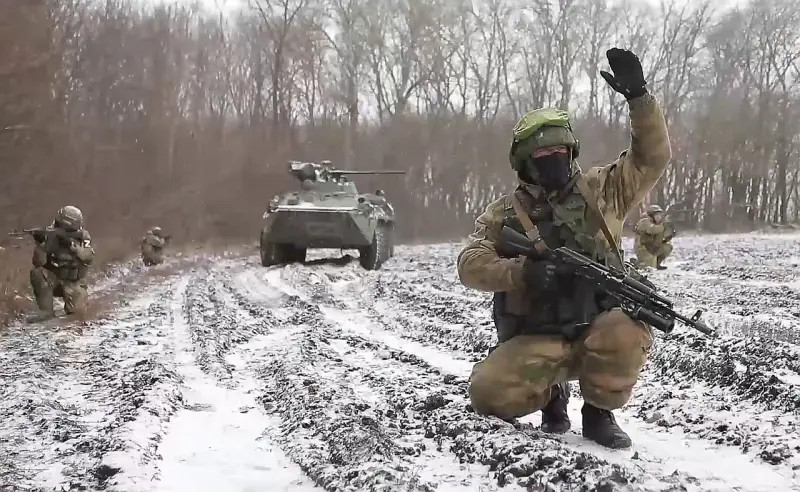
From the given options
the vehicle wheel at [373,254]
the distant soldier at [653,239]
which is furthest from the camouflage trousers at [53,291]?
the distant soldier at [653,239]

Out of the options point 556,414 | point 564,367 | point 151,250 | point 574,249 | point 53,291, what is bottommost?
point 151,250

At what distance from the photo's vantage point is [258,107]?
1278 inches

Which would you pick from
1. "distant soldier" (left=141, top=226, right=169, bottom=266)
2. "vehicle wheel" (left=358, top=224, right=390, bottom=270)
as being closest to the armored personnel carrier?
"vehicle wheel" (left=358, top=224, right=390, bottom=270)

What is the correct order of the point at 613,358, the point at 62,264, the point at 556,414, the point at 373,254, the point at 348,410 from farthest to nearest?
the point at 373,254 → the point at 62,264 → the point at 348,410 → the point at 556,414 → the point at 613,358

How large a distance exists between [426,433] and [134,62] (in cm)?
2647

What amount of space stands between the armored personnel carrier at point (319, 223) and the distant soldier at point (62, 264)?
580 cm

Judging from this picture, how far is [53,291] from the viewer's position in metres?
7.49

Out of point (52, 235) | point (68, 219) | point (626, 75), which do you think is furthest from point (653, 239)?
point (626, 75)

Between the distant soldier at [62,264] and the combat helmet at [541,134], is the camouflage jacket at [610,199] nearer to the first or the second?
the combat helmet at [541,134]

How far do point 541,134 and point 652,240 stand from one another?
10.1m

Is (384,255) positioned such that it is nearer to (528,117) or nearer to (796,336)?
(796,336)

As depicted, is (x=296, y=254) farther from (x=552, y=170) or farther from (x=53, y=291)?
(x=552, y=170)

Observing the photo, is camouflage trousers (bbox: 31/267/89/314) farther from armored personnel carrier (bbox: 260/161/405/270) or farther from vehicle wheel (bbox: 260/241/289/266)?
vehicle wheel (bbox: 260/241/289/266)

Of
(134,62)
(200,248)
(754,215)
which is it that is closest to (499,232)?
(200,248)
